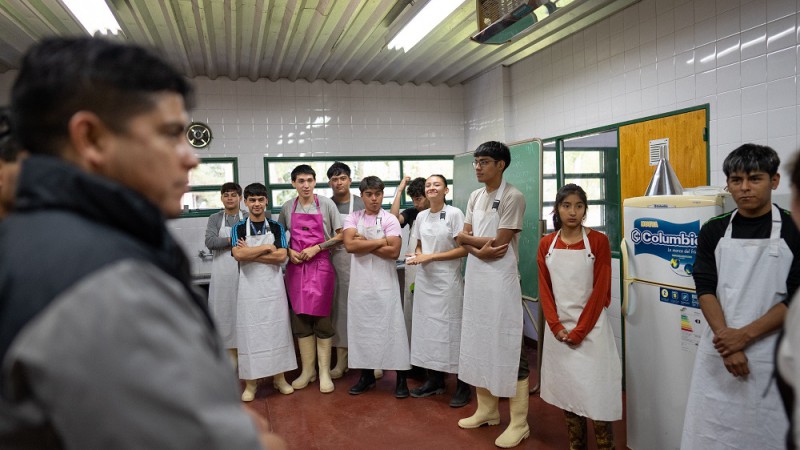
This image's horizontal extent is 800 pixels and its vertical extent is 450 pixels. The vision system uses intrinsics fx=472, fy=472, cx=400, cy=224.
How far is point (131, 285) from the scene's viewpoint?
Result: 53 centimetres

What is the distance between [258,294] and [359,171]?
9.17 feet

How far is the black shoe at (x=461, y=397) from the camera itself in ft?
11.7

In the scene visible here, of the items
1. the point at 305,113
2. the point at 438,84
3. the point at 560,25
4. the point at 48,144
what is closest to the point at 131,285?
the point at 48,144

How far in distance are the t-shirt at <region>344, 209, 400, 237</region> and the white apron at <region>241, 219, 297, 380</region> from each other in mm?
646

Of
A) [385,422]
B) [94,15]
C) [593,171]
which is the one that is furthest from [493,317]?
[94,15]

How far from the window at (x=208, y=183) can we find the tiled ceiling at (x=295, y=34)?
1.07 metres

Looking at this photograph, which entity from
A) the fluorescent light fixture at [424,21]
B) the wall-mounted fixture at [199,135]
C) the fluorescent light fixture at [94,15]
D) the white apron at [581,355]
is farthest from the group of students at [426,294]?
the wall-mounted fixture at [199,135]

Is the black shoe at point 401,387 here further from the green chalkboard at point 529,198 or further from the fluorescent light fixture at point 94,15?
the fluorescent light fixture at point 94,15

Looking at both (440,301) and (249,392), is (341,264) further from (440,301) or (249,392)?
(249,392)

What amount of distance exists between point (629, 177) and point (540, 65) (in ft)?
5.85

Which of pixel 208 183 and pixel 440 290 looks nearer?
pixel 440 290

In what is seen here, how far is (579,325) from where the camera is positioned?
255 centimetres

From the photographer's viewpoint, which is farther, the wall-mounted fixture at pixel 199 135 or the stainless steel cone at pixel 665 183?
the wall-mounted fixture at pixel 199 135

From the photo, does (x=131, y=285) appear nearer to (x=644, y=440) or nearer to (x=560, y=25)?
(x=644, y=440)
